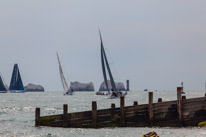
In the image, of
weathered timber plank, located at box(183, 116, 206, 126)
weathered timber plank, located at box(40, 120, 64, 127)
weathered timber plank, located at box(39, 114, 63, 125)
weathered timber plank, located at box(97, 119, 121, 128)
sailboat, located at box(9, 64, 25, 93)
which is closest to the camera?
weathered timber plank, located at box(40, 120, 64, 127)

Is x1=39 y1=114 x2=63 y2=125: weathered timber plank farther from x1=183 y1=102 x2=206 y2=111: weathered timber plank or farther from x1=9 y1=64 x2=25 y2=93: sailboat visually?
x1=9 y1=64 x2=25 y2=93: sailboat

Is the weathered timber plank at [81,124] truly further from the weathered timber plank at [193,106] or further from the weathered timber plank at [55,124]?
the weathered timber plank at [193,106]

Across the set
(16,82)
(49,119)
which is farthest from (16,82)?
(49,119)

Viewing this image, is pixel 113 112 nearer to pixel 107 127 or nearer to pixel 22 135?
pixel 107 127

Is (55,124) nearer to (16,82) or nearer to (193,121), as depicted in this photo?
(193,121)

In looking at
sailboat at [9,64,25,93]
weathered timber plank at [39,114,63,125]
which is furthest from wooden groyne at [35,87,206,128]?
sailboat at [9,64,25,93]

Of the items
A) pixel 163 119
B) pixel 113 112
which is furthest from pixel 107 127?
pixel 163 119

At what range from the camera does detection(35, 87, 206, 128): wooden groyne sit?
27.8 m

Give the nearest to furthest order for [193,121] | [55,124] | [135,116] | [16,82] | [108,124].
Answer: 1. [55,124]
2. [108,124]
3. [135,116]
4. [193,121]
5. [16,82]

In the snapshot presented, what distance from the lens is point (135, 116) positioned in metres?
28.8

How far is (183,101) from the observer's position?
29219mm

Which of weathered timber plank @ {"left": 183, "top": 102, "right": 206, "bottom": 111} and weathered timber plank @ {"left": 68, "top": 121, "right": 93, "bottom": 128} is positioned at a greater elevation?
weathered timber plank @ {"left": 183, "top": 102, "right": 206, "bottom": 111}

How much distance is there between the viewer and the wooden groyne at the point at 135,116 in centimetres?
2783

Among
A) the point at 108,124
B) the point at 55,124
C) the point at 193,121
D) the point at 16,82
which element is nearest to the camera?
the point at 55,124
